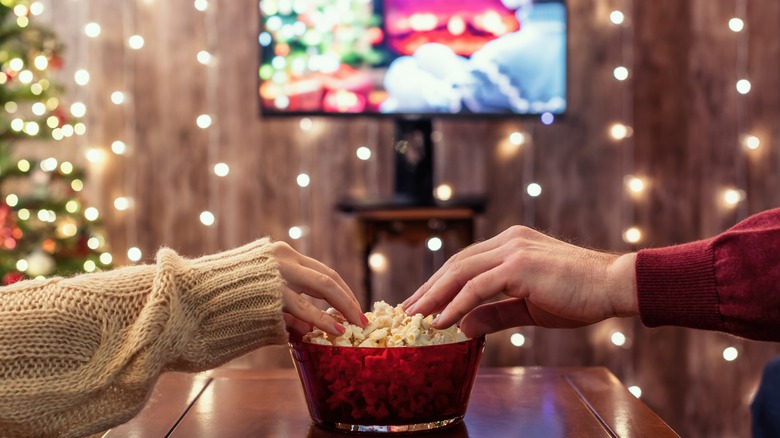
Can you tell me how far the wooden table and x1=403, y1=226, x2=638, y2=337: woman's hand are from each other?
4.4 inches

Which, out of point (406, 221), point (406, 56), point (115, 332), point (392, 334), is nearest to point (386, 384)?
point (392, 334)

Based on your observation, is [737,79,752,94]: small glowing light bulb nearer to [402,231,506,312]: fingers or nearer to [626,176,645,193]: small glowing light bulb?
[626,176,645,193]: small glowing light bulb

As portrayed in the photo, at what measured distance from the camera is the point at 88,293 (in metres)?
0.91

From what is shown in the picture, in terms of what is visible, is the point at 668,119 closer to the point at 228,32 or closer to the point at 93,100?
the point at 228,32

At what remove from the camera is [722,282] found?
96cm

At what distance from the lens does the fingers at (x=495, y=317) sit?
103 centimetres

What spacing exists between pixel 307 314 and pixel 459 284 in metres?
0.18

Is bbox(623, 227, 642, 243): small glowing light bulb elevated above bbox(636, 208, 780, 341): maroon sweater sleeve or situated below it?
below

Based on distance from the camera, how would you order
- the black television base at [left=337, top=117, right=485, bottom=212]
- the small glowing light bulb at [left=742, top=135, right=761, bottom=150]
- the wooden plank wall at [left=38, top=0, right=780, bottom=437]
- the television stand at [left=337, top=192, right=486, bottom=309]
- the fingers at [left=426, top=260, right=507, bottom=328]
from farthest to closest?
the wooden plank wall at [left=38, top=0, right=780, bottom=437], the small glowing light bulb at [left=742, top=135, right=761, bottom=150], the black television base at [left=337, top=117, right=485, bottom=212], the television stand at [left=337, top=192, right=486, bottom=309], the fingers at [left=426, top=260, right=507, bottom=328]

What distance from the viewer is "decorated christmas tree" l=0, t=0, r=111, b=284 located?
296cm

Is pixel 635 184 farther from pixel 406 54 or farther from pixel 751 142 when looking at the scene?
pixel 406 54

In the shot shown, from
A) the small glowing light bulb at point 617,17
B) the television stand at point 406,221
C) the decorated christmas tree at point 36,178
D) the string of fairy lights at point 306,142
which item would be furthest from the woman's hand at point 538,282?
the small glowing light bulb at point 617,17

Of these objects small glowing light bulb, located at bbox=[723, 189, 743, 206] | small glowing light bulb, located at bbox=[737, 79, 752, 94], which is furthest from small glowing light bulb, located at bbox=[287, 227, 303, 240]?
small glowing light bulb, located at bbox=[737, 79, 752, 94]

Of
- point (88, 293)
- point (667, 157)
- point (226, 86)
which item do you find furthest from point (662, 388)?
point (88, 293)
